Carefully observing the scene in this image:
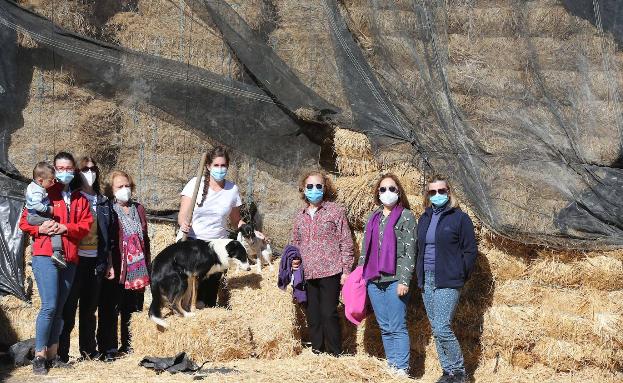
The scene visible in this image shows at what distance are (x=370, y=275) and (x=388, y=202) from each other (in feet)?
2.01

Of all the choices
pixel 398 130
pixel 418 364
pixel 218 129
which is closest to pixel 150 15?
pixel 218 129

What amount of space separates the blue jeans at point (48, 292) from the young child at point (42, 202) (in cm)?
8

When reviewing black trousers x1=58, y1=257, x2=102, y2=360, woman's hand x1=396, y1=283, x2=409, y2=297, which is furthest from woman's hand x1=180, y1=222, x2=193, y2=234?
woman's hand x1=396, y1=283, x2=409, y2=297

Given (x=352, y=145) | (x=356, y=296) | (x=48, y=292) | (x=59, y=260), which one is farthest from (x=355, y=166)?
(x=48, y=292)

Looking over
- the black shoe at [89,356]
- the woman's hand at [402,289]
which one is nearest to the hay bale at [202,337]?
the black shoe at [89,356]

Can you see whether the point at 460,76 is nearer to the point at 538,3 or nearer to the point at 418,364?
the point at 538,3

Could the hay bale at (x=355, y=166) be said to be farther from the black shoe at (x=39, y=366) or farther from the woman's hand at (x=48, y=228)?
the black shoe at (x=39, y=366)

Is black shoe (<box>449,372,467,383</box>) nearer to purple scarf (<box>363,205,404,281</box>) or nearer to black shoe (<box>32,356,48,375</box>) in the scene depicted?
purple scarf (<box>363,205,404,281</box>)

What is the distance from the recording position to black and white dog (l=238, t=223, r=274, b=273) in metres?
8.27

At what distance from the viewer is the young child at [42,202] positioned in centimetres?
725

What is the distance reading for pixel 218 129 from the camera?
362 inches

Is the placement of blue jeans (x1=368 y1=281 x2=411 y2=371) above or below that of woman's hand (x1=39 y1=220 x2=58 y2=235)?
below

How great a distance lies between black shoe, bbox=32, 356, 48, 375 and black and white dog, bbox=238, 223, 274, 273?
1.90 metres

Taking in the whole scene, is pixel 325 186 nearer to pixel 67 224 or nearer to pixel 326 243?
pixel 326 243
